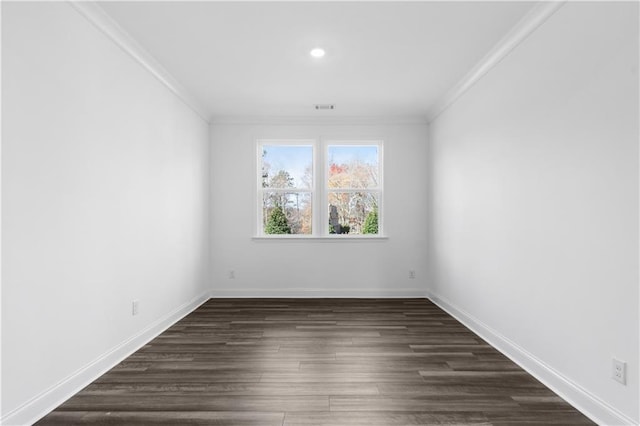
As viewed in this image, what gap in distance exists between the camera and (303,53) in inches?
126

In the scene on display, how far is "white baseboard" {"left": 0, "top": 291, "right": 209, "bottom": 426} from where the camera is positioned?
196 centimetres

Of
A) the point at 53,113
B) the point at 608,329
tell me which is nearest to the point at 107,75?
the point at 53,113

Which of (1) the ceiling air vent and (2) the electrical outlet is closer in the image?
(2) the electrical outlet

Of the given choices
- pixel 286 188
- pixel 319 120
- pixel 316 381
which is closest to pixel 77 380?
pixel 316 381

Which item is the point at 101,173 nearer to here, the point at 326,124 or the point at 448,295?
the point at 326,124

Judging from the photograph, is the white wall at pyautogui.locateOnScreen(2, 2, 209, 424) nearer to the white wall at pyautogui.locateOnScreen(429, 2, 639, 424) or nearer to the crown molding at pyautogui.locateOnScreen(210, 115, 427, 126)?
the crown molding at pyautogui.locateOnScreen(210, 115, 427, 126)

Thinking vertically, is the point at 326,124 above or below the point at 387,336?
above

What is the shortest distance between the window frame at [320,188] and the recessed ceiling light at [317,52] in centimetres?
207

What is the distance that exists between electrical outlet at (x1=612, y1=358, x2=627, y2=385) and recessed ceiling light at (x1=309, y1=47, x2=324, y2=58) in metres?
2.89

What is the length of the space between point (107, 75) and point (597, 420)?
3.82 meters

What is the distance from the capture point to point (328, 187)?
534cm

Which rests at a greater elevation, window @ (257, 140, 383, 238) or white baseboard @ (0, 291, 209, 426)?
window @ (257, 140, 383, 238)

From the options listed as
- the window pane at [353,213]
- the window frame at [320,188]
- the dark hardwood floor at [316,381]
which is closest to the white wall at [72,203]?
the dark hardwood floor at [316,381]

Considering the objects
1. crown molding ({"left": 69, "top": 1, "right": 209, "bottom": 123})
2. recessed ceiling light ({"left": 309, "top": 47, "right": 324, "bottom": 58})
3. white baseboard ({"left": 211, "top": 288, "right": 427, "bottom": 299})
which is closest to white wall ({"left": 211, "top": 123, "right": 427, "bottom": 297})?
white baseboard ({"left": 211, "top": 288, "right": 427, "bottom": 299})
